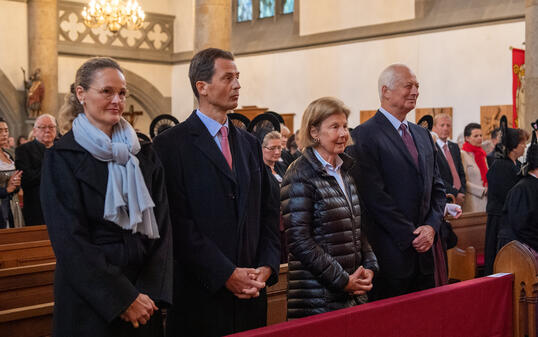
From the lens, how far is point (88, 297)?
2297 mm

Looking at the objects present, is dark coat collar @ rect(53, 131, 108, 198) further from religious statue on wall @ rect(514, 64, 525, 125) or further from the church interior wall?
the church interior wall

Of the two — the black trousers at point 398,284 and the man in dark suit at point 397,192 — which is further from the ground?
the man in dark suit at point 397,192

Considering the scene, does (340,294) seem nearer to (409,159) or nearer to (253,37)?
(409,159)

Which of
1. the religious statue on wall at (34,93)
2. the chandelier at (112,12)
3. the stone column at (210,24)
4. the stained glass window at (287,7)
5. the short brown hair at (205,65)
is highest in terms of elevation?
the stained glass window at (287,7)

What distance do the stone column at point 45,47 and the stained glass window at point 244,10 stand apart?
4.37 m

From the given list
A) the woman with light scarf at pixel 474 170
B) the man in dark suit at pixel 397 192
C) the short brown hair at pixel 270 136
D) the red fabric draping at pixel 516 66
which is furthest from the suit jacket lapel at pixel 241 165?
the red fabric draping at pixel 516 66

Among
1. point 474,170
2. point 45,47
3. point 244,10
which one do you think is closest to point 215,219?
point 474,170

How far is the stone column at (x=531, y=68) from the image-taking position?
28.5ft

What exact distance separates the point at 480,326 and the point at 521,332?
1.02 feet

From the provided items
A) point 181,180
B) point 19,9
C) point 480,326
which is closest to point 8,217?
point 181,180

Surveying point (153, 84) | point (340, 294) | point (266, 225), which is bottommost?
Result: point (340, 294)

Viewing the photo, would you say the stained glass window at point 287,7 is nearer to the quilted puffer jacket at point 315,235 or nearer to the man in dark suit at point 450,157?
the man in dark suit at point 450,157

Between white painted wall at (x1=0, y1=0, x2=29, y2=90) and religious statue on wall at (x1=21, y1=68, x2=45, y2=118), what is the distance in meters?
0.38

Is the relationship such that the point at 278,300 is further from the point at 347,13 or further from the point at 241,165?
the point at 347,13
